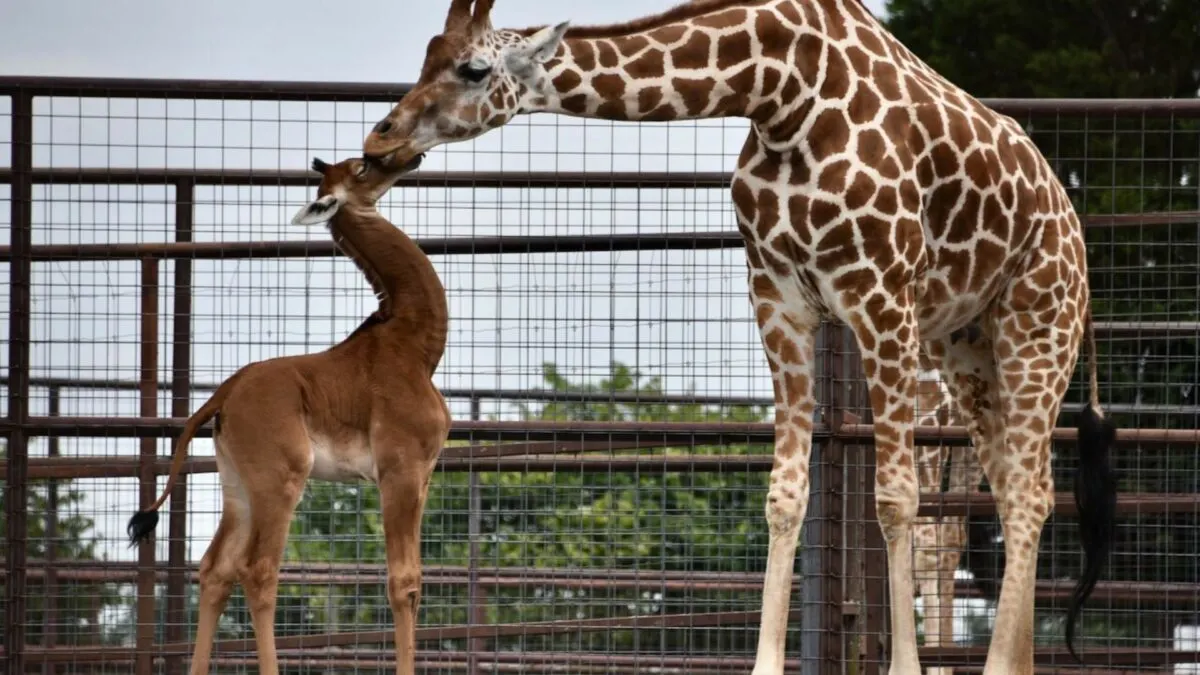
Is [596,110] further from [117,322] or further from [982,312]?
[117,322]

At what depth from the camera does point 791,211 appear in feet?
17.2

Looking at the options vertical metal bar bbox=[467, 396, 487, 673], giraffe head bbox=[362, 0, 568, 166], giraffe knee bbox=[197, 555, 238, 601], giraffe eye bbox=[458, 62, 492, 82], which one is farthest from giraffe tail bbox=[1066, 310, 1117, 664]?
giraffe knee bbox=[197, 555, 238, 601]

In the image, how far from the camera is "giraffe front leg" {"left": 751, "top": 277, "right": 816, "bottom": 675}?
5.34 m

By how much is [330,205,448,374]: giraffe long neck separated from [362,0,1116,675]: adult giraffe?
0.28 metres

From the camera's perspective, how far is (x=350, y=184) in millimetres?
5242

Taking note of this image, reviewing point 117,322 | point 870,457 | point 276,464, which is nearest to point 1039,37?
point 870,457

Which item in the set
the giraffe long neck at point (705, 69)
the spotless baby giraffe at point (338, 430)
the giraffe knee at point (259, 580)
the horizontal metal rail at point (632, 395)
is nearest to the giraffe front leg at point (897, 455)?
the giraffe long neck at point (705, 69)

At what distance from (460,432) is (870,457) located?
1435 millimetres

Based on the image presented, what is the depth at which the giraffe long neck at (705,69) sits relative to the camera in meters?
5.14

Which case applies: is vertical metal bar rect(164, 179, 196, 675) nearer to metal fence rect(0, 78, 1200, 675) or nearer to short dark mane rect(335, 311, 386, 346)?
metal fence rect(0, 78, 1200, 675)

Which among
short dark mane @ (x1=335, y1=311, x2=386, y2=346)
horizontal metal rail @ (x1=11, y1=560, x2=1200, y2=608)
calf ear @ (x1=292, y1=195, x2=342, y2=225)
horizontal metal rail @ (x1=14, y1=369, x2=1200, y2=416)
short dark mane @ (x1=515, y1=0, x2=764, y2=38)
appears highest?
short dark mane @ (x1=515, y1=0, x2=764, y2=38)

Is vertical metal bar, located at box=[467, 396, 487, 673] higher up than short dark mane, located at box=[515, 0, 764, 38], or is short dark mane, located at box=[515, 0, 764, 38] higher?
short dark mane, located at box=[515, 0, 764, 38]

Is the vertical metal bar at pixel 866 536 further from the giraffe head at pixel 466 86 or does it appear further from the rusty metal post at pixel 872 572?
the giraffe head at pixel 466 86

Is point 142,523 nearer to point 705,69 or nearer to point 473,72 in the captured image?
point 473,72
